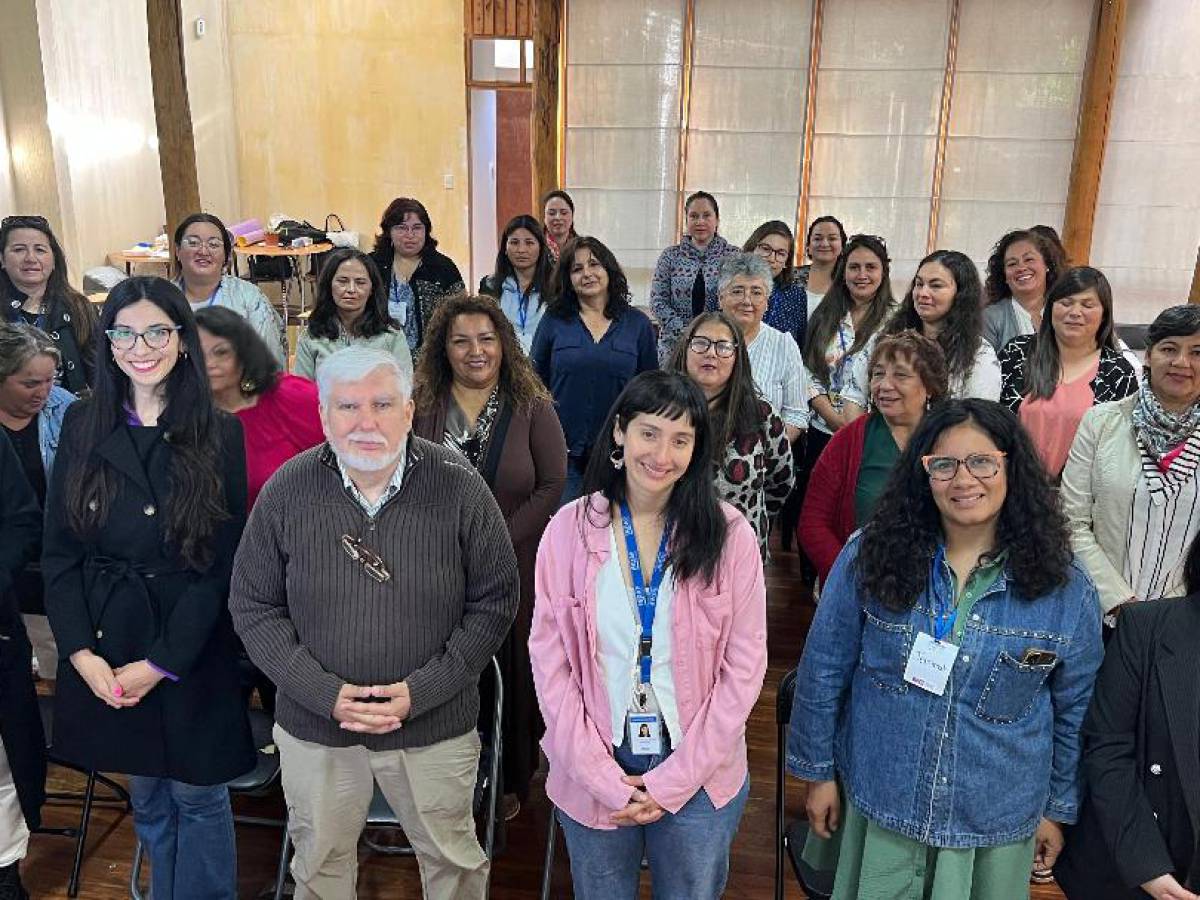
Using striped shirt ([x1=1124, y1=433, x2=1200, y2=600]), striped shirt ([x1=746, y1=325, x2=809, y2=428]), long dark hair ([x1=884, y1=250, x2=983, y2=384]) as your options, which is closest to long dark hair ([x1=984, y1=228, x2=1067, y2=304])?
long dark hair ([x1=884, y1=250, x2=983, y2=384])

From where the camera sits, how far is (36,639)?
11.1 ft

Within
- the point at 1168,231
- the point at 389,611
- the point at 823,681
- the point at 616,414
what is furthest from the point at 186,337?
the point at 1168,231

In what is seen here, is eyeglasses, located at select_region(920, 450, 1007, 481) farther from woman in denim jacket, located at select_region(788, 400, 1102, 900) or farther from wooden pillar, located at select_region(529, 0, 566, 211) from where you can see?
wooden pillar, located at select_region(529, 0, 566, 211)

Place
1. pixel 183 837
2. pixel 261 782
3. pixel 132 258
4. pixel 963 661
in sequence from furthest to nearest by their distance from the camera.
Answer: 1. pixel 132 258
2. pixel 261 782
3. pixel 183 837
4. pixel 963 661

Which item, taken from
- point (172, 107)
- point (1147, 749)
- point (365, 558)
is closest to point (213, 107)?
point (172, 107)

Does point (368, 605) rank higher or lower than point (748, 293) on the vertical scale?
lower

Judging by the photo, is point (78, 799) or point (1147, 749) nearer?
point (1147, 749)

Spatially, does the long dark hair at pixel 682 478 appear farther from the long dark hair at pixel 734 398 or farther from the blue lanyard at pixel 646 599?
the long dark hair at pixel 734 398

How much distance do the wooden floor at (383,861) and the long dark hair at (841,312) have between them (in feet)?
5.90

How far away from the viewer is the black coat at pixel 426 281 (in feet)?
15.0

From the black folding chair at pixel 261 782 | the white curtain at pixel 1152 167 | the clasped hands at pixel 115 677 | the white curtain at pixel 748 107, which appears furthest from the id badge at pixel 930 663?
the white curtain at pixel 1152 167

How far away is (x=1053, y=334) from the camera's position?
329 cm

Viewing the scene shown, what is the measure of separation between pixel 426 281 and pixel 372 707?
2978 mm

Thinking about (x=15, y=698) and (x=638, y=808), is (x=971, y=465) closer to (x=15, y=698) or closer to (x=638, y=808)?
(x=638, y=808)
